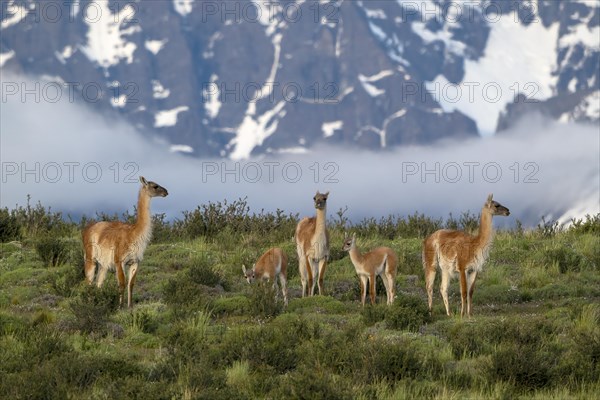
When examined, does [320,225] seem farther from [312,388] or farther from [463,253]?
[312,388]

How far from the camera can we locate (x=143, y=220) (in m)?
18.4

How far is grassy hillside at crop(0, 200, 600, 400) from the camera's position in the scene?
12.4 meters

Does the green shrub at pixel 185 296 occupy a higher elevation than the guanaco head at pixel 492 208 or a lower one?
lower

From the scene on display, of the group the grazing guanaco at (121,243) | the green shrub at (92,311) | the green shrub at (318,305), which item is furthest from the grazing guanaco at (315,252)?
the green shrub at (92,311)

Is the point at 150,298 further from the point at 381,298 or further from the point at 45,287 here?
the point at 381,298

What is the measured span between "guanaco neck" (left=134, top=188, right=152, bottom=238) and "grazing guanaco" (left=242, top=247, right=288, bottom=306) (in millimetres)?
2307

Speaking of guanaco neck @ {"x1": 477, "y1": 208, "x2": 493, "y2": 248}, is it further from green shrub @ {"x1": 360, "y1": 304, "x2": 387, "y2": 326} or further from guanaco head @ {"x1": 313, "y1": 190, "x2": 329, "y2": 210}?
guanaco head @ {"x1": 313, "y1": 190, "x2": 329, "y2": 210}

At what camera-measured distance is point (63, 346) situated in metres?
13.8

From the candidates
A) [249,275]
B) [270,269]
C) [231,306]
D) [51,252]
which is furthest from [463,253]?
[51,252]

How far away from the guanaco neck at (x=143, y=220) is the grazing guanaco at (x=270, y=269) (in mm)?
2307

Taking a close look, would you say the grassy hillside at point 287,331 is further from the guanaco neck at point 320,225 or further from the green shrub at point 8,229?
the guanaco neck at point 320,225

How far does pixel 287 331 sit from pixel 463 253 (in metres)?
4.47

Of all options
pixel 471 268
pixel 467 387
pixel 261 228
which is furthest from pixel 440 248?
pixel 261 228

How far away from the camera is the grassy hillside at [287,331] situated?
12.4 metres
